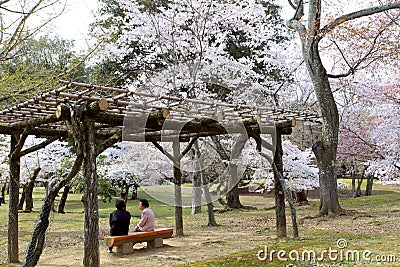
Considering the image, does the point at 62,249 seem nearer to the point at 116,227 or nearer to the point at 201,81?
the point at 116,227

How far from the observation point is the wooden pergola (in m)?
5.17

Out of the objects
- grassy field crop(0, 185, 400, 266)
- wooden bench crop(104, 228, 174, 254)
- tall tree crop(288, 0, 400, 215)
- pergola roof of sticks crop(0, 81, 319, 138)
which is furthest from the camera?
tall tree crop(288, 0, 400, 215)

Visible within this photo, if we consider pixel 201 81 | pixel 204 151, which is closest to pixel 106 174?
pixel 204 151

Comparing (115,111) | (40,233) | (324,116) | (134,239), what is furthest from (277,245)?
(324,116)

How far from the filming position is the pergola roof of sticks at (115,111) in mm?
5079

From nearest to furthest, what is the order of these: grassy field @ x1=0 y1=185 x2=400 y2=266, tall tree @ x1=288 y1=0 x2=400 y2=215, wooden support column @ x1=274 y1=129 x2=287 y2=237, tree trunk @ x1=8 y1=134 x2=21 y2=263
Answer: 1. grassy field @ x1=0 y1=185 x2=400 y2=266
2. tree trunk @ x1=8 y1=134 x2=21 y2=263
3. wooden support column @ x1=274 y1=129 x2=287 y2=237
4. tall tree @ x1=288 y1=0 x2=400 y2=215

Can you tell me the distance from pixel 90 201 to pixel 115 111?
1352mm

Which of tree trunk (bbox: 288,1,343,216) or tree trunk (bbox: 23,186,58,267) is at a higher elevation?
tree trunk (bbox: 288,1,343,216)

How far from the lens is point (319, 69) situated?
459 inches

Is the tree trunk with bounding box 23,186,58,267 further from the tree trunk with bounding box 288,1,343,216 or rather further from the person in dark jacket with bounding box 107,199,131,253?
the tree trunk with bounding box 288,1,343,216

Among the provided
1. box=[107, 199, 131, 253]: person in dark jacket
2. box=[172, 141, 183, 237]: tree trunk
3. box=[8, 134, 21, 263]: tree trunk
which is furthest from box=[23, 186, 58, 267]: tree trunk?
box=[172, 141, 183, 237]: tree trunk

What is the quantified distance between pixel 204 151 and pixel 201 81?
360 cm

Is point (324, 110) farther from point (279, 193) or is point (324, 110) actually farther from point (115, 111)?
point (115, 111)

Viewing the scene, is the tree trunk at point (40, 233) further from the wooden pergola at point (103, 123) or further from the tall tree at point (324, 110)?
the tall tree at point (324, 110)
